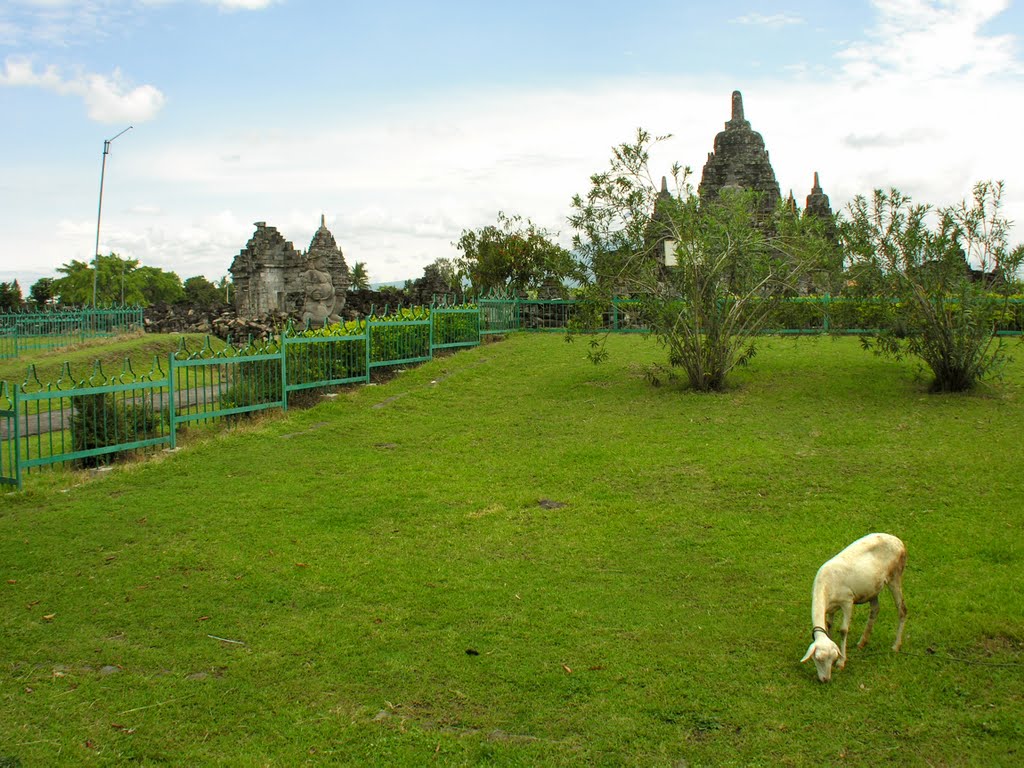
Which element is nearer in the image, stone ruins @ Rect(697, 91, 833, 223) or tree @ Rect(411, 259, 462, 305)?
stone ruins @ Rect(697, 91, 833, 223)

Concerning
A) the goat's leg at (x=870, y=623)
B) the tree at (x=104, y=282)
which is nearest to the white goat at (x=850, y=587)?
the goat's leg at (x=870, y=623)

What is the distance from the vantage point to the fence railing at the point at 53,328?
70.6 feet

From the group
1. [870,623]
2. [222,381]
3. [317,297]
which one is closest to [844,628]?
[870,623]

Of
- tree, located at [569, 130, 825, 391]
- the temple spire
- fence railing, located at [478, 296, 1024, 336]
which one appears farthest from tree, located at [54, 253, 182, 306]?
tree, located at [569, 130, 825, 391]

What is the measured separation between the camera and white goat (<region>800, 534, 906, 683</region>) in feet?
14.0

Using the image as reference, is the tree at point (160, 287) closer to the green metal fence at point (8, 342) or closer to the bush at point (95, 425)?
the green metal fence at point (8, 342)

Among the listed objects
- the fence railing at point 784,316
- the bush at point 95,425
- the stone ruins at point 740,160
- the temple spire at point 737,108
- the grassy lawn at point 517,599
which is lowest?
the grassy lawn at point 517,599

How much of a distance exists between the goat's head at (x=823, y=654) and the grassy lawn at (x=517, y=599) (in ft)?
0.35

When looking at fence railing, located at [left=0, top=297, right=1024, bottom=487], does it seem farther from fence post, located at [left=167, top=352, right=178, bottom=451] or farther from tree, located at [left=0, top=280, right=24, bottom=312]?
tree, located at [left=0, top=280, right=24, bottom=312]

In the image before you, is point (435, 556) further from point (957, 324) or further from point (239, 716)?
point (957, 324)

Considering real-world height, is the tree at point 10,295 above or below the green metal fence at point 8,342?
above

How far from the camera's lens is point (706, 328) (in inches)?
511

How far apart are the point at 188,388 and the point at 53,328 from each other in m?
15.9

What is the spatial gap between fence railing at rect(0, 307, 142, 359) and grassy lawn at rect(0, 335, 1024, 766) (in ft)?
48.0
